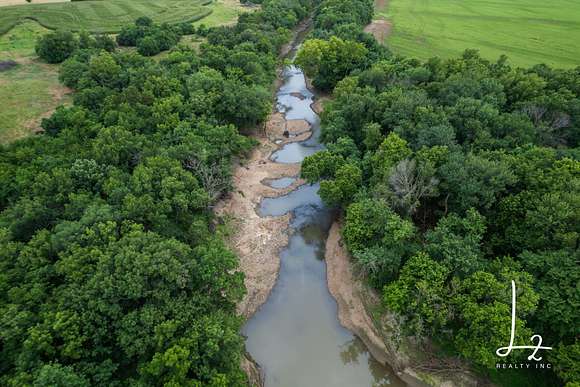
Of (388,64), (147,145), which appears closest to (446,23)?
(388,64)

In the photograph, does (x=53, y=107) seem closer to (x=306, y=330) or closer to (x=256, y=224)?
(x=256, y=224)

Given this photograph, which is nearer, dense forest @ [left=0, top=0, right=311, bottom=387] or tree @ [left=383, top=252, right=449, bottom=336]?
dense forest @ [left=0, top=0, right=311, bottom=387]

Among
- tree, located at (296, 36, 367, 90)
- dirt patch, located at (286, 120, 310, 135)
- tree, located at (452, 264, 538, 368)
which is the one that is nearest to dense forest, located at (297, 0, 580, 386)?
tree, located at (452, 264, 538, 368)

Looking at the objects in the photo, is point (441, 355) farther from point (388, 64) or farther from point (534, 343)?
point (388, 64)

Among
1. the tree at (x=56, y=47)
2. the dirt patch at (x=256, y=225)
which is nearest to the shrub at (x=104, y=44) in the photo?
the tree at (x=56, y=47)

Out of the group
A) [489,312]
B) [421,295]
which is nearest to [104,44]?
[421,295]

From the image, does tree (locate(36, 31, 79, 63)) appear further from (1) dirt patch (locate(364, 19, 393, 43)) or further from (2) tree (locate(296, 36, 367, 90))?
(1) dirt patch (locate(364, 19, 393, 43))
